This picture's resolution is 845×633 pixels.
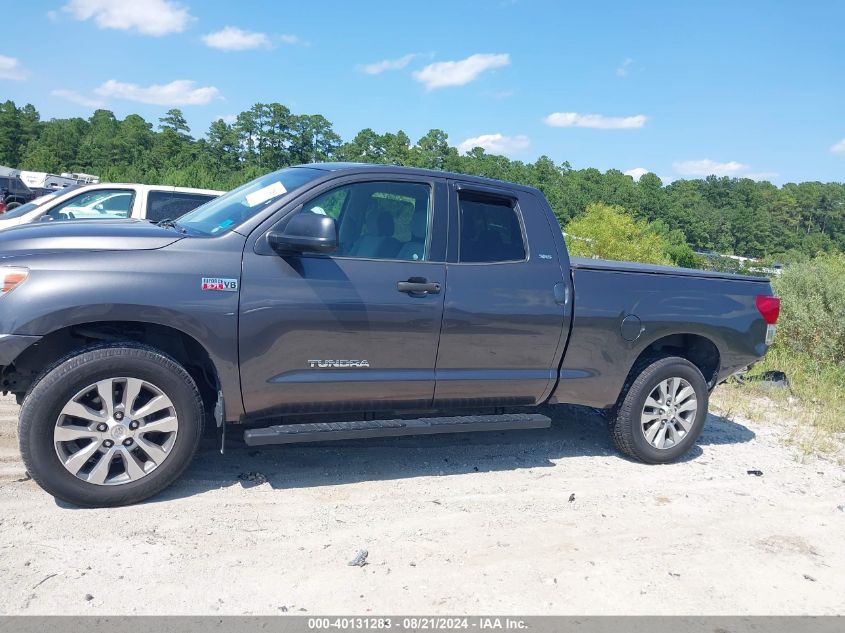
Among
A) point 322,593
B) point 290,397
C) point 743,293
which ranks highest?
point 743,293

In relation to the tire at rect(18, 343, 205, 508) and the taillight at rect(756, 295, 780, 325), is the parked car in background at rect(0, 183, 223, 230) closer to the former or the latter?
the tire at rect(18, 343, 205, 508)

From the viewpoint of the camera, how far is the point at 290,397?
4160mm

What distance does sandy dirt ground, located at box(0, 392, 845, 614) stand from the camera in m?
3.21

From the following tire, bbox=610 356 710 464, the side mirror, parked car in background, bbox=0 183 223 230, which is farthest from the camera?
parked car in background, bbox=0 183 223 230

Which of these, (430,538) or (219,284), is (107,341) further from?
(430,538)

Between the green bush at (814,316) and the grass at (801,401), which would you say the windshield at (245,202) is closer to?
the grass at (801,401)

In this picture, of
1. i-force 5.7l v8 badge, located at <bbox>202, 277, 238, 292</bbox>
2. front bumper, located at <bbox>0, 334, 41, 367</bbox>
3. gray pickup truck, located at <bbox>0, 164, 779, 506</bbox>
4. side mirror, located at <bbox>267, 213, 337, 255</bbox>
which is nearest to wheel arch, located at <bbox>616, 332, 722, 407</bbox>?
gray pickup truck, located at <bbox>0, 164, 779, 506</bbox>

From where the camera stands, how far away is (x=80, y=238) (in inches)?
150

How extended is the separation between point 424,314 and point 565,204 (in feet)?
204

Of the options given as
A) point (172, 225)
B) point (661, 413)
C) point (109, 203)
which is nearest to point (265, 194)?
point (172, 225)

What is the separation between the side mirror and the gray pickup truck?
0.04ft

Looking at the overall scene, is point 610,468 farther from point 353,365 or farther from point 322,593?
point 322,593

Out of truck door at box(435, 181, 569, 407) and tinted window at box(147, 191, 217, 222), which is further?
tinted window at box(147, 191, 217, 222)

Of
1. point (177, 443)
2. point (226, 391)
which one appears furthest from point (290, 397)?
point (177, 443)
